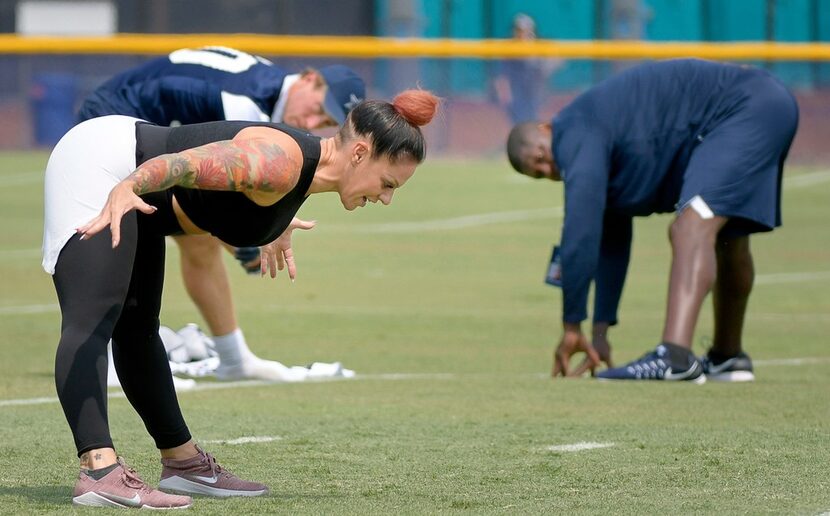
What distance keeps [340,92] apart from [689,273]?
212 cm

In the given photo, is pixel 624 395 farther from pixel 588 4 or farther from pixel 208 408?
pixel 588 4

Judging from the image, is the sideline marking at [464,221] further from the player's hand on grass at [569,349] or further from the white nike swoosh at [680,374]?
the white nike swoosh at [680,374]

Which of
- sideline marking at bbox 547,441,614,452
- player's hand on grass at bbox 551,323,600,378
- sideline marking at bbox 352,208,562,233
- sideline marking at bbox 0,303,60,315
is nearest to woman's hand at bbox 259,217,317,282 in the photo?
sideline marking at bbox 547,441,614,452

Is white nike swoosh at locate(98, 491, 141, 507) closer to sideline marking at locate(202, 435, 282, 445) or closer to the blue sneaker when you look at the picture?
sideline marking at locate(202, 435, 282, 445)

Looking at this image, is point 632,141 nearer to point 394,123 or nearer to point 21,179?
point 394,123

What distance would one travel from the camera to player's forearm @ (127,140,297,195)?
474 centimetres

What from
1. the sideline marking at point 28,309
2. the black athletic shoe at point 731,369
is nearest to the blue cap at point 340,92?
the black athletic shoe at point 731,369

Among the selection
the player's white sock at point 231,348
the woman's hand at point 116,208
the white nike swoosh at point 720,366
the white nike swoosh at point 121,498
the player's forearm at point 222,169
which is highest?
the player's forearm at point 222,169

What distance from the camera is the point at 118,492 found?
16.5 feet

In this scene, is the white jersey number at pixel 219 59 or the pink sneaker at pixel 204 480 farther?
the white jersey number at pixel 219 59

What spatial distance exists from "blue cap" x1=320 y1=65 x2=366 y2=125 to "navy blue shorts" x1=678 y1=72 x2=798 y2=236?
1.86 m

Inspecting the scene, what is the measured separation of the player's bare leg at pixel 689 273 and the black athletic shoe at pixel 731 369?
42cm

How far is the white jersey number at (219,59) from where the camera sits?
8.83 metres

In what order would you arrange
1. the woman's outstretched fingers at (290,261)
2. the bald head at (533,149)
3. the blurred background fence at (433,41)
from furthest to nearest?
the blurred background fence at (433,41), the bald head at (533,149), the woman's outstretched fingers at (290,261)
